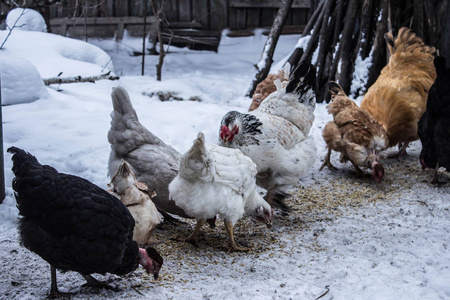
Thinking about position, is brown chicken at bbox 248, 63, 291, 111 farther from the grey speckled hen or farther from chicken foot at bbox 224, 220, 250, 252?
chicken foot at bbox 224, 220, 250, 252

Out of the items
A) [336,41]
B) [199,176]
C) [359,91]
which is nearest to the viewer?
[199,176]

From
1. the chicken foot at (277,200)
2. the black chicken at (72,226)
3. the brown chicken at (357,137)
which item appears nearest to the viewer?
the black chicken at (72,226)

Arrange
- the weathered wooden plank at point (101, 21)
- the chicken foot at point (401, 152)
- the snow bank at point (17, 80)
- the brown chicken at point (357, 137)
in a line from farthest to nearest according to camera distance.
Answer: the weathered wooden plank at point (101, 21)
the chicken foot at point (401, 152)
the snow bank at point (17, 80)
the brown chicken at point (357, 137)

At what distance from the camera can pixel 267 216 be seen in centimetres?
370

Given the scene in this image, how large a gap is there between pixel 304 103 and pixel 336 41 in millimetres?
3688

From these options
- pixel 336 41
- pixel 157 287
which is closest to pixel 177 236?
pixel 157 287

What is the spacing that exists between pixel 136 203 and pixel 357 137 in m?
3.05

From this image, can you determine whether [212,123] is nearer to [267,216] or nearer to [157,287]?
[267,216]

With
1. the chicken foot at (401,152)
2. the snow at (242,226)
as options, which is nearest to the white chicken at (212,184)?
the snow at (242,226)

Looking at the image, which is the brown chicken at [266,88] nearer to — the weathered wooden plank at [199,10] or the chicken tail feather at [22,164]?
the chicken tail feather at [22,164]

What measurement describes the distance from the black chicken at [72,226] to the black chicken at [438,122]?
3.35 metres

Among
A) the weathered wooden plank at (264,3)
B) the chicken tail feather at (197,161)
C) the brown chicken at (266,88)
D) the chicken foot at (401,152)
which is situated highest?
the weathered wooden plank at (264,3)

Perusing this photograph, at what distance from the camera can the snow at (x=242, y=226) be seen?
2.72 meters

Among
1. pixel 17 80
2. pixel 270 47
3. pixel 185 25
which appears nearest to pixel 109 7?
pixel 185 25
